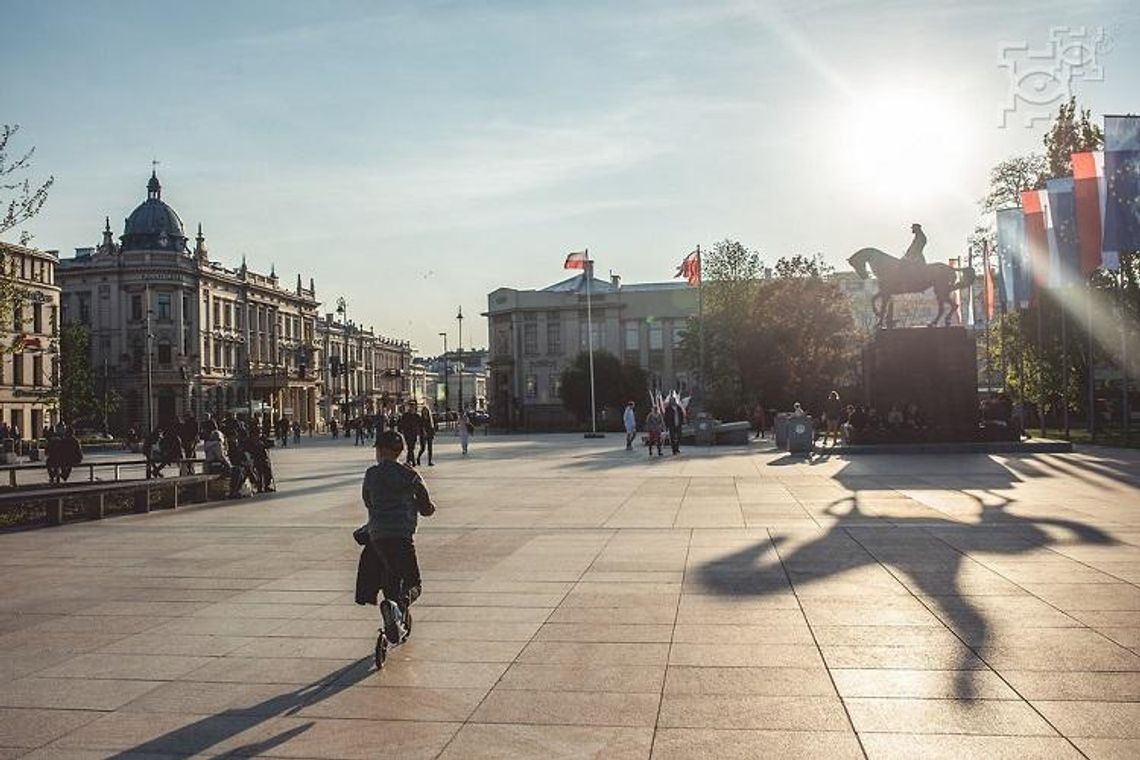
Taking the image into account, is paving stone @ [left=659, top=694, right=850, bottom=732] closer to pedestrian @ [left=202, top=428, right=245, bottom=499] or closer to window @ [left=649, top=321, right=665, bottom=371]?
pedestrian @ [left=202, top=428, right=245, bottom=499]

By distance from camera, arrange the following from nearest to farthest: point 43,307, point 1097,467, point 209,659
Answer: point 209,659 < point 1097,467 < point 43,307

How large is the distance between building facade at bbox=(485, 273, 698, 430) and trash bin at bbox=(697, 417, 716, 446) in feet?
198

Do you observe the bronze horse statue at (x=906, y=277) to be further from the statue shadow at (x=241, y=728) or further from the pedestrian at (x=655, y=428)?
the statue shadow at (x=241, y=728)

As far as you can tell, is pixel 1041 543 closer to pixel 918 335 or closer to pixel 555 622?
pixel 555 622

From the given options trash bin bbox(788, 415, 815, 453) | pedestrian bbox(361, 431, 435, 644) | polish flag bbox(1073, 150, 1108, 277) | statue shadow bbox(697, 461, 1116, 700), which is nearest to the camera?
pedestrian bbox(361, 431, 435, 644)

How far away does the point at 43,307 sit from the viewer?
79.8m

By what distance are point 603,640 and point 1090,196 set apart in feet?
96.8

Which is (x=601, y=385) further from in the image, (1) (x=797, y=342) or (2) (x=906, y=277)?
(2) (x=906, y=277)

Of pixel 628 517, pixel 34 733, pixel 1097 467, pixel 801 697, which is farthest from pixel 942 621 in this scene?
pixel 1097 467

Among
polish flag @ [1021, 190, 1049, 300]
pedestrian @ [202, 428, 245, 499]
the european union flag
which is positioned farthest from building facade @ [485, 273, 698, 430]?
pedestrian @ [202, 428, 245, 499]

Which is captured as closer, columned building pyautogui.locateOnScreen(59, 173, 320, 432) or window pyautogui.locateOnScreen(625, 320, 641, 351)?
columned building pyautogui.locateOnScreen(59, 173, 320, 432)

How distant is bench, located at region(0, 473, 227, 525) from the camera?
51.6ft

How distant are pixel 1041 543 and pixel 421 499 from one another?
7.75 m

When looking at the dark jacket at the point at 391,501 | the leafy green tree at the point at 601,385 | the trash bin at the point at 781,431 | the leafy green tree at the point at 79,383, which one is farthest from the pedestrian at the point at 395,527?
the leafy green tree at the point at 601,385
